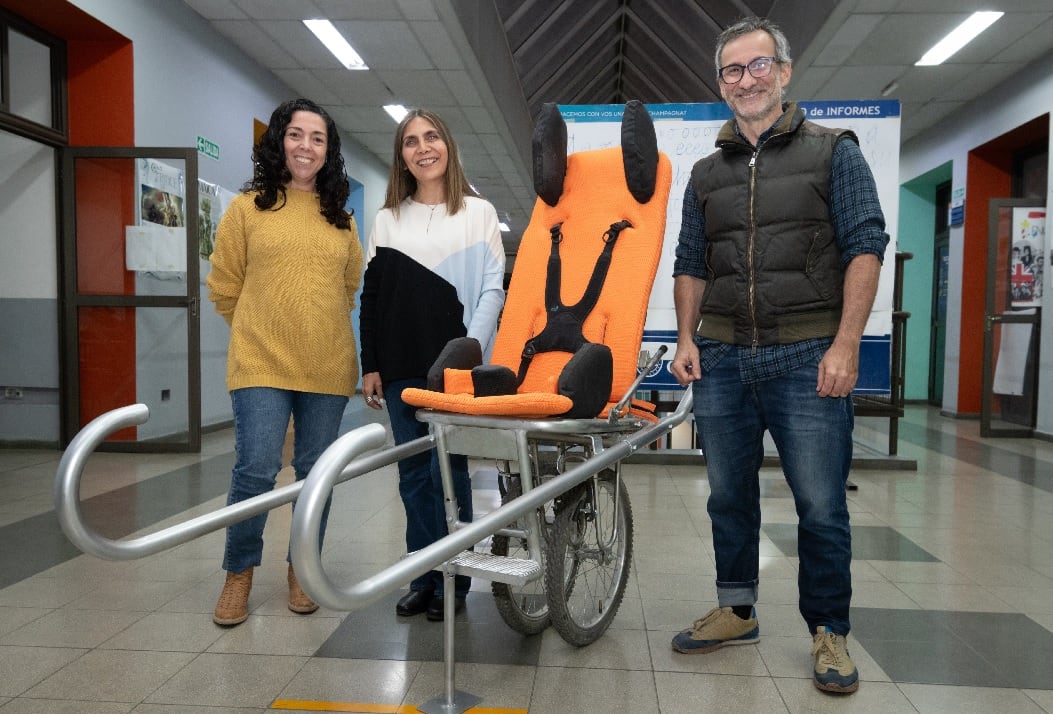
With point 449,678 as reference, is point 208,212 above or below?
above

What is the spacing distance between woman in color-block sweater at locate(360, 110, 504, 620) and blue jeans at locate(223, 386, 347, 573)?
0.17m

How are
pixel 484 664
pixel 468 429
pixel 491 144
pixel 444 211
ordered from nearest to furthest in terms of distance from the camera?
1. pixel 468 429
2. pixel 484 664
3. pixel 444 211
4. pixel 491 144

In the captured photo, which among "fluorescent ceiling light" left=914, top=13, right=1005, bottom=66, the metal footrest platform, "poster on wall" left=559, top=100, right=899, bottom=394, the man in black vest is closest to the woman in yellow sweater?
the metal footrest platform

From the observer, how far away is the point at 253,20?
6281 mm

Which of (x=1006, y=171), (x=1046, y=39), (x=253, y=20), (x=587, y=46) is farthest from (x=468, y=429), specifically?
(x=587, y=46)

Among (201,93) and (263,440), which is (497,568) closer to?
(263,440)

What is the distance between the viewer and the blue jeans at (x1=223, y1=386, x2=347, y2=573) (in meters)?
2.24

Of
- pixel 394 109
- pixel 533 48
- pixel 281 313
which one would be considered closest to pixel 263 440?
pixel 281 313

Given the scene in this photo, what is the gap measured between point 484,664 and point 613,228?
3.87 feet

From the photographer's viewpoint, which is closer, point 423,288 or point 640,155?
point 640,155

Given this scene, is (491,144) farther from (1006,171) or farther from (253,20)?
(1006,171)

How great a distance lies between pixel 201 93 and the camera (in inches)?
249

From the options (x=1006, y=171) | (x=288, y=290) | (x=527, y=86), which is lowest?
(x=288, y=290)

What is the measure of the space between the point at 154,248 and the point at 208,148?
140cm
